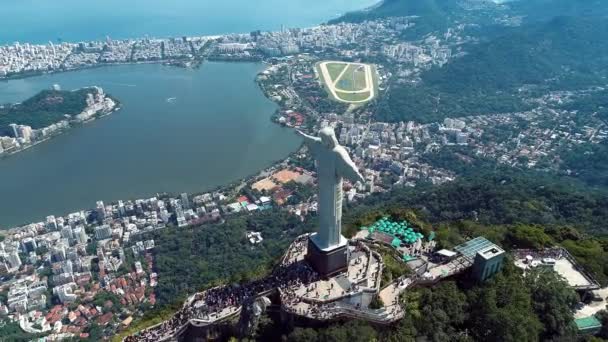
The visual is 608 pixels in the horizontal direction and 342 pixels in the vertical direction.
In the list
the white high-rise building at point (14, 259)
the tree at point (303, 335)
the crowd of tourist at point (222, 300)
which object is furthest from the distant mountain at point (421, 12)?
the tree at point (303, 335)

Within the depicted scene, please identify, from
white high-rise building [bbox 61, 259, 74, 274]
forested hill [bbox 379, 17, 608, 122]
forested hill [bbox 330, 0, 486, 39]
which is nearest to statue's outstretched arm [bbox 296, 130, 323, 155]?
white high-rise building [bbox 61, 259, 74, 274]

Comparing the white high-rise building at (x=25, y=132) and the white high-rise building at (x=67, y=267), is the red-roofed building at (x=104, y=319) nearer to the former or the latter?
the white high-rise building at (x=67, y=267)

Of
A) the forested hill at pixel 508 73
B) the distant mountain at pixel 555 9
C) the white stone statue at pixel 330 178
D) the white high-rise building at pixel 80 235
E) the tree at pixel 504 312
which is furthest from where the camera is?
the distant mountain at pixel 555 9

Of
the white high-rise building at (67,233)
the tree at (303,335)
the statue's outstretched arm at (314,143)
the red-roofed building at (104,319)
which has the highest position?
the statue's outstretched arm at (314,143)

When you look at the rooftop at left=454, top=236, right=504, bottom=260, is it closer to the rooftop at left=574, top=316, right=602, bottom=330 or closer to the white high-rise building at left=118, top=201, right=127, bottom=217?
the rooftop at left=574, top=316, right=602, bottom=330

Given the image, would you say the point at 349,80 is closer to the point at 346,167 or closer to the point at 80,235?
the point at 80,235

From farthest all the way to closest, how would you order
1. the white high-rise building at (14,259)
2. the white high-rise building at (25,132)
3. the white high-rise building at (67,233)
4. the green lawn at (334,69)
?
the green lawn at (334,69), the white high-rise building at (25,132), the white high-rise building at (67,233), the white high-rise building at (14,259)

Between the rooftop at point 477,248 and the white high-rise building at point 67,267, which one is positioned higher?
the rooftop at point 477,248

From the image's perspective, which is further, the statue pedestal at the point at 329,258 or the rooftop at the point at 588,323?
the statue pedestal at the point at 329,258
